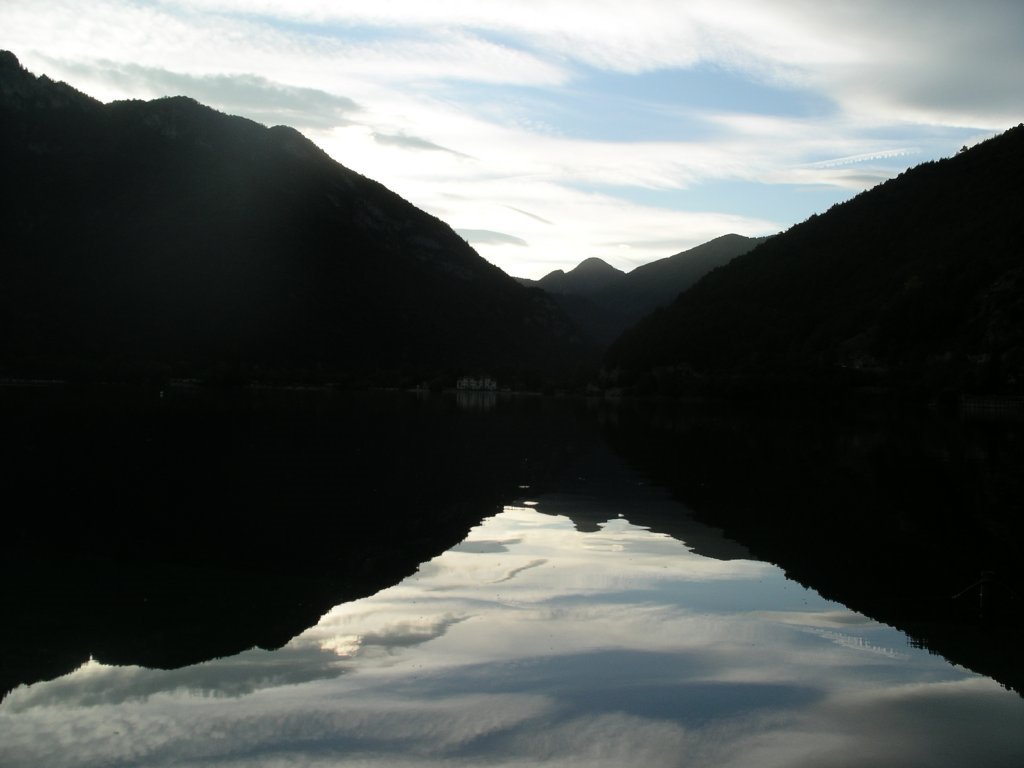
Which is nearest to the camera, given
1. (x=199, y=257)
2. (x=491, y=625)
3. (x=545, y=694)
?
(x=545, y=694)

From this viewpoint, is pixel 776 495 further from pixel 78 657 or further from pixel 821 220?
pixel 821 220

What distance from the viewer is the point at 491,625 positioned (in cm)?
1081

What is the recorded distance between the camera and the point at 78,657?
9148 mm

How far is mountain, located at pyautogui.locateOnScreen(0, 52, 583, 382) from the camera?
11862 cm

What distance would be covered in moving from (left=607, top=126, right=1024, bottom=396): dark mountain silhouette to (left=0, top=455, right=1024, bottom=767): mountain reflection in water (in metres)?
94.2

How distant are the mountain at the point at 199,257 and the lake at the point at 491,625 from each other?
9861 centimetres

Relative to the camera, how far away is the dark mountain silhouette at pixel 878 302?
10369 centimetres

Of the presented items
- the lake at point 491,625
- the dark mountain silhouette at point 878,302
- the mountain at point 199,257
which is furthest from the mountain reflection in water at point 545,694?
the mountain at point 199,257

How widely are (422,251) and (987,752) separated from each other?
17946cm

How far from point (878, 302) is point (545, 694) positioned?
126074 millimetres

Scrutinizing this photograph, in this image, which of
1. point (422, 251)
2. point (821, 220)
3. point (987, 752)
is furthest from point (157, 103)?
point (987, 752)

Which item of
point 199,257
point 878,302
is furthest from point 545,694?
point 199,257

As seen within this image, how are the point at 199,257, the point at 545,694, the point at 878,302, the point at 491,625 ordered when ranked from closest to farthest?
the point at 545,694
the point at 491,625
the point at 878,302
the point at 199,257

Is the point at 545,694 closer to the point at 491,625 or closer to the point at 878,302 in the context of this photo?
the point at 491,625
